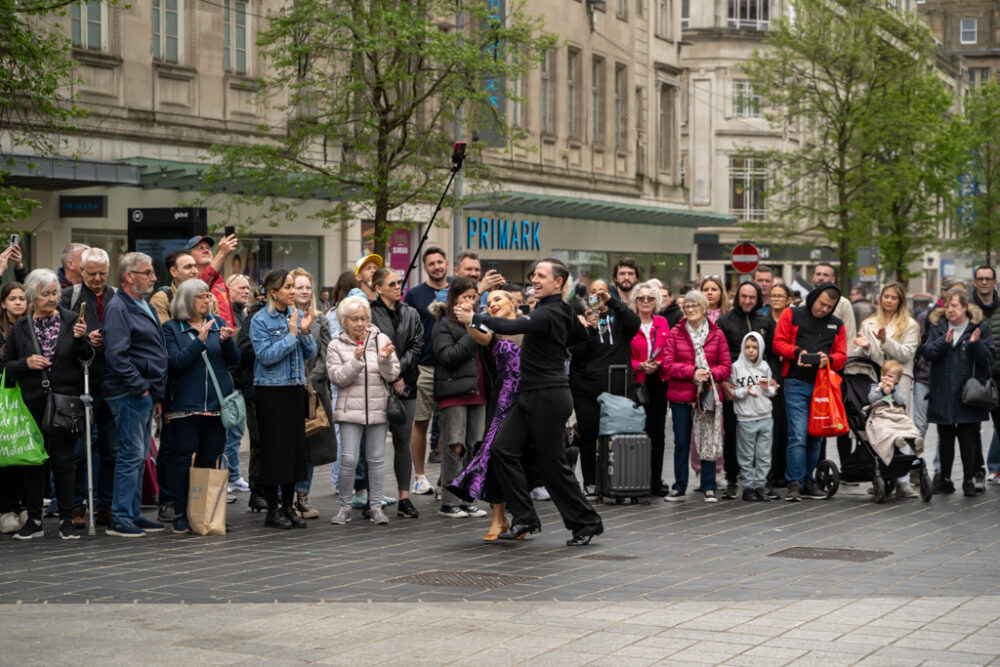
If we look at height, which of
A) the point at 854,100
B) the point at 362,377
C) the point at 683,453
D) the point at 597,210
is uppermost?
the point at 854,100

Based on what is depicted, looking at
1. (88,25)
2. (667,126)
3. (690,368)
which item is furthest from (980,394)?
(667,126)

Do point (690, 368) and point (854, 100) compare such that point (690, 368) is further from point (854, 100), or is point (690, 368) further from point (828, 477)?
point (854, 100)

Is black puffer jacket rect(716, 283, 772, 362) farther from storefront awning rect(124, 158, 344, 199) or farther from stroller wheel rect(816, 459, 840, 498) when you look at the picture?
storefront awning rect(124, 158, 344, 199)

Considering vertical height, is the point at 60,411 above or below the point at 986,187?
below

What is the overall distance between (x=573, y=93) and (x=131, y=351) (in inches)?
1333

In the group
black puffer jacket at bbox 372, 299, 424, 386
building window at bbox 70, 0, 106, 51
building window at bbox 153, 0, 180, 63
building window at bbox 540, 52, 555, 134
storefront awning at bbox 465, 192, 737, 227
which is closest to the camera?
black puffer jacket at bbox 372, 299, 424, 386

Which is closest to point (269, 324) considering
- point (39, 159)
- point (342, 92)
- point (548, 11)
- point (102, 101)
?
point (39, 159)

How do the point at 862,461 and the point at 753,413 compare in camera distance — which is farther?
the point at 862,461

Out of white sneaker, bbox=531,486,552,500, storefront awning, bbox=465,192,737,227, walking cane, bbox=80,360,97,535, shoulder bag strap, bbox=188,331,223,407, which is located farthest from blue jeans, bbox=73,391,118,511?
storefront awning, bbox=465,192,737,227

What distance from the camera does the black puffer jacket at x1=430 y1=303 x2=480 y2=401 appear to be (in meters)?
12.4

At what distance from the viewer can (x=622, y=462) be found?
12.9m

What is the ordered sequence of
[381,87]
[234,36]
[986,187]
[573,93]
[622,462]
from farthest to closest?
[986,187] < [573,93] < [234,36] < [381,87] < [622,462]

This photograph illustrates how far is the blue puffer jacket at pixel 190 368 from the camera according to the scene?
1115cm

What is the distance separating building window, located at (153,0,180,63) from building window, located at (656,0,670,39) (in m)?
26.1
